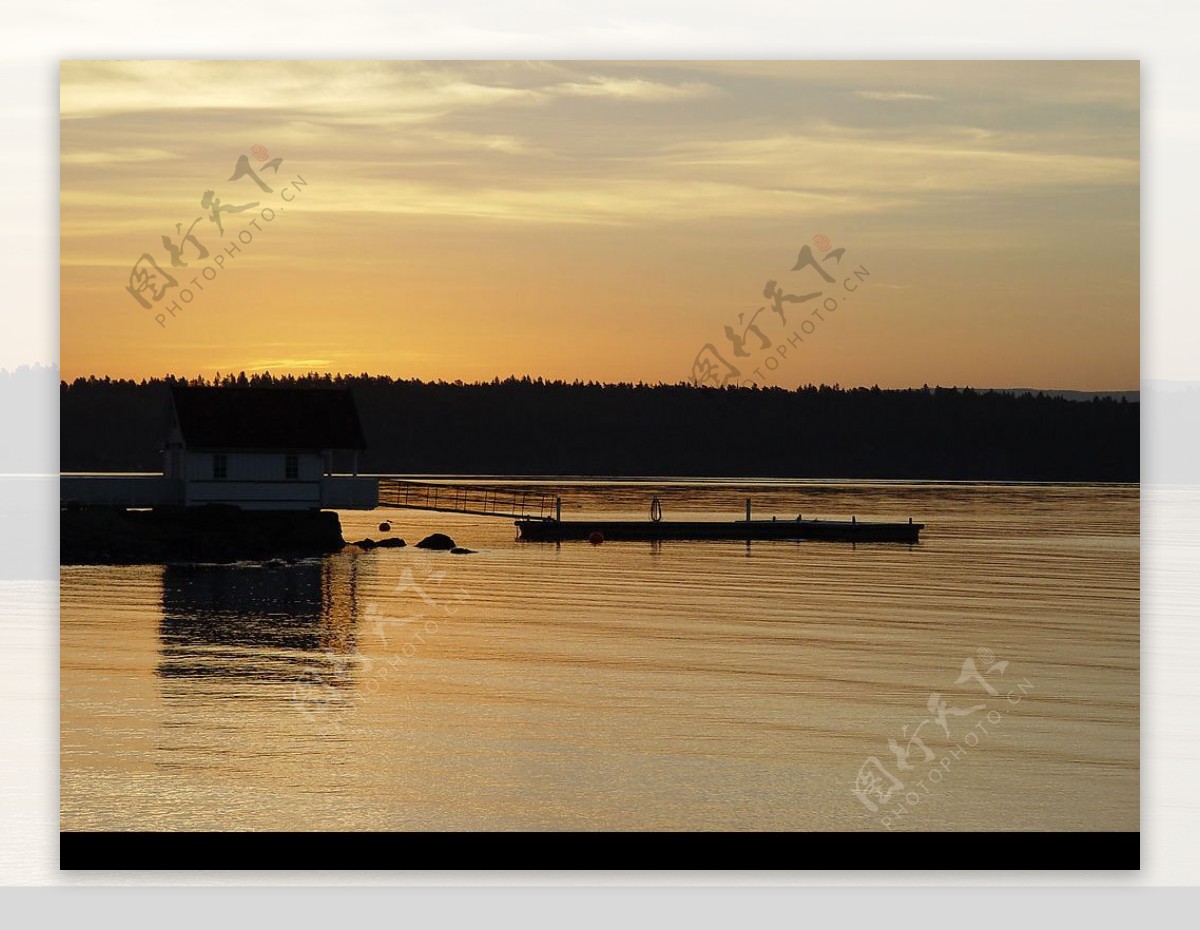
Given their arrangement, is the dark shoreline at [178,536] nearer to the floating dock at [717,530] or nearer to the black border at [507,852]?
the floating dock at [717,530]

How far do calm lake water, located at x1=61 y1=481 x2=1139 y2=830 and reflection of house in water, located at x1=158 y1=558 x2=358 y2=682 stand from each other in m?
0.16

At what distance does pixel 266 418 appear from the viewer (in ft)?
190

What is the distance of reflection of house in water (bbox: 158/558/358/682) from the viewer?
27984 mm

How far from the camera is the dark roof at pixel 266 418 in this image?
56656mm

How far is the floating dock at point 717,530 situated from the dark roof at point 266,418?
1428cm

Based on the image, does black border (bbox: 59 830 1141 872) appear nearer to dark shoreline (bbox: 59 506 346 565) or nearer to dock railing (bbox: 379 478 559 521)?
dark shoreline (bbox: 59 506 346 565)

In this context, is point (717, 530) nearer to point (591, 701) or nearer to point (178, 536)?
point (178, 536)

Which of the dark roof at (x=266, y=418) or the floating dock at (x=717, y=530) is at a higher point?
the dark roof at (x=266, y=418)

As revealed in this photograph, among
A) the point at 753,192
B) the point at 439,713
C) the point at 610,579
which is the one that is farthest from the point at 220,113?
the point at 610,579

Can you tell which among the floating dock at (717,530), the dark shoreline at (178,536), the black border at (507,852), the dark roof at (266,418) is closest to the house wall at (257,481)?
the dark roof at (266,418)

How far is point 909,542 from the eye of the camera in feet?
241

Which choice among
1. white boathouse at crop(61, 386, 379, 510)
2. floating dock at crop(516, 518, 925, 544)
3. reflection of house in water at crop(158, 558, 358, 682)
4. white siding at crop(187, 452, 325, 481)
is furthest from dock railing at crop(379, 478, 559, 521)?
reflection of house in water at crop(158, 558, 358, 682)

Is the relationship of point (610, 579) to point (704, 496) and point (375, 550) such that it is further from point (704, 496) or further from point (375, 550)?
point (704, 496)

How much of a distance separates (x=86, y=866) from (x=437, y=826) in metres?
4.00
